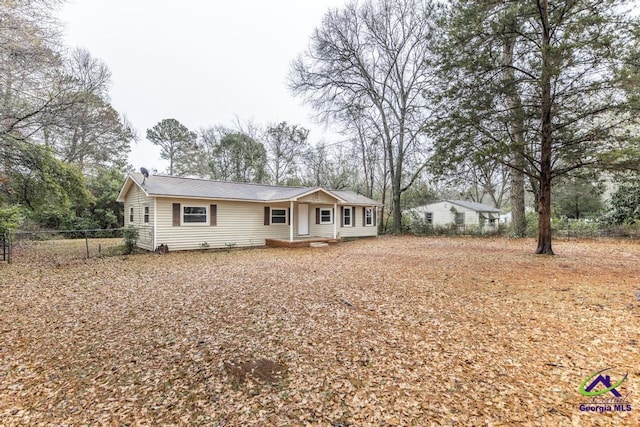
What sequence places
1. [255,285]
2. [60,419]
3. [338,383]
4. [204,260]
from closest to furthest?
[60,419] → [338,383] → [255,285] → [204,260]

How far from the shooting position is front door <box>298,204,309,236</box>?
15.4m

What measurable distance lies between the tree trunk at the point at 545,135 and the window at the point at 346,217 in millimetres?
9941

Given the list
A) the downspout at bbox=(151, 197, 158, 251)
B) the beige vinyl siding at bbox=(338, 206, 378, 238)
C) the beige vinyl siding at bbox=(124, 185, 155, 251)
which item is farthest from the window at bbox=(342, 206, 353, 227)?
the beige vinyl siding at bbox=(124, 185, 155, 251)

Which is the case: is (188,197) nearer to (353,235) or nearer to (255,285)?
(255,285)

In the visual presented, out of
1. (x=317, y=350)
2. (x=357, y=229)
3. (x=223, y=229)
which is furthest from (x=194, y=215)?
(x=317, y=350)

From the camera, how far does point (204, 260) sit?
9.73 meters

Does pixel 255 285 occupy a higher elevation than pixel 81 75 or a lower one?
lower

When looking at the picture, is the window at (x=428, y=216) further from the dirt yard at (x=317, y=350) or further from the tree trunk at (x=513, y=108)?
the dirt yard at (x=317, y=350)

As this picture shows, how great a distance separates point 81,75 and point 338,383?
19.8 meters

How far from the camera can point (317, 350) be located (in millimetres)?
3381

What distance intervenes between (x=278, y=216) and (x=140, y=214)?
6.45 m

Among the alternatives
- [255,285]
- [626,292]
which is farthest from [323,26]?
[626,292]

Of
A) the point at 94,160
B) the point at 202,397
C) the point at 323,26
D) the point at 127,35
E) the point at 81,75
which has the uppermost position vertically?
the point at 323,26

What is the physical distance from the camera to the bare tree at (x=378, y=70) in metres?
17.8
